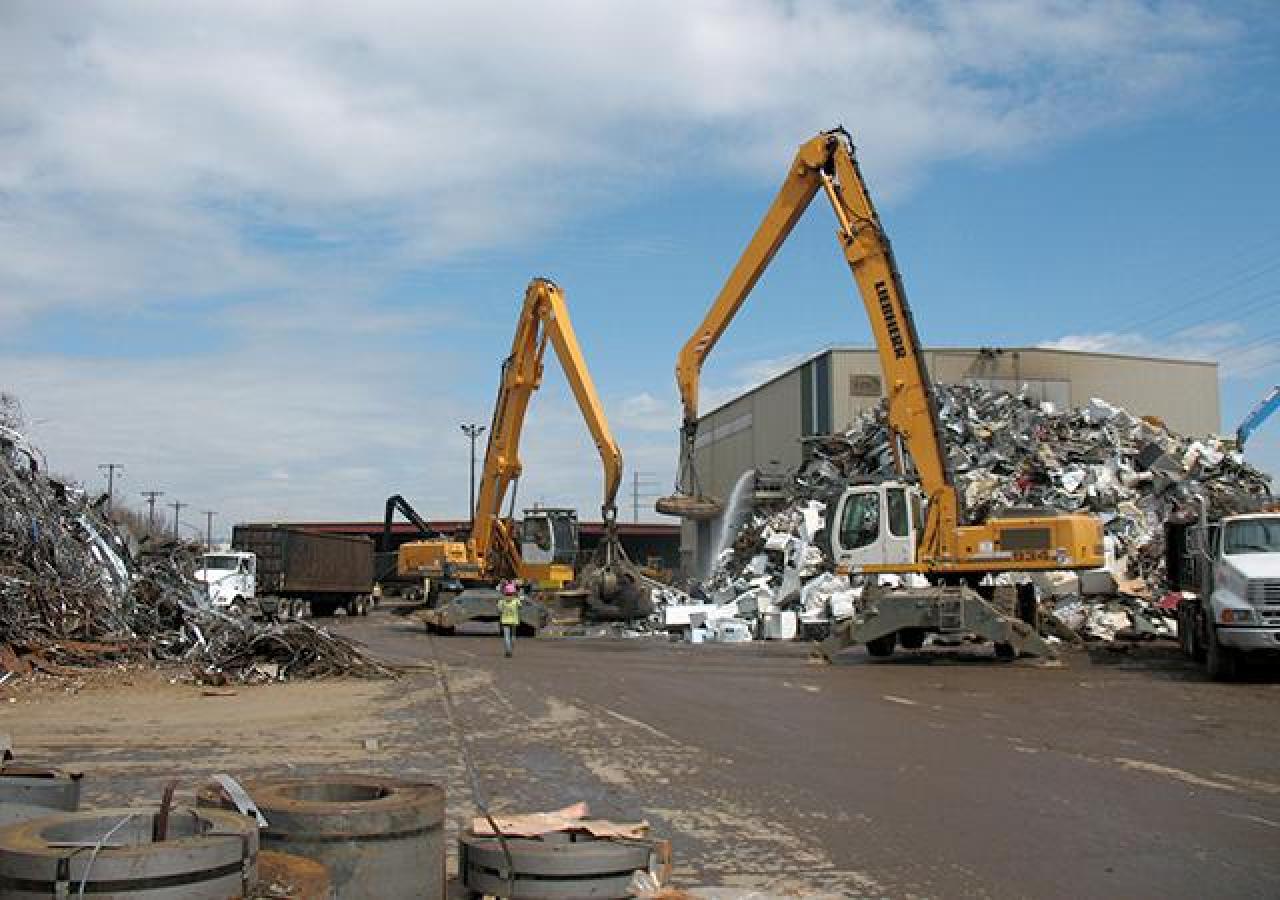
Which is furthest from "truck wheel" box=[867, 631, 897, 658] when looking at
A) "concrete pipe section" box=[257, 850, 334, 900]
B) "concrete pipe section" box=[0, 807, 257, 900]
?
"concrete pipe section" box=[0, 807, 257, 900]

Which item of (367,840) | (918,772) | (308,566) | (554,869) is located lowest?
(918,772)

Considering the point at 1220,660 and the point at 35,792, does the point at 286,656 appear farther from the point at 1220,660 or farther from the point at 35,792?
the point at 35,792

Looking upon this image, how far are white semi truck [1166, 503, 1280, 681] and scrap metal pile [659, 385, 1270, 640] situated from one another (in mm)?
4649

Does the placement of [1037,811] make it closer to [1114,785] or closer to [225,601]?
[1114,785]

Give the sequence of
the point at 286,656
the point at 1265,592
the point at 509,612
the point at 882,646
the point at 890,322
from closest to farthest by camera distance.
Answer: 1. the point at 1265,592
2. the point at 286,656
3. the point at 890,322
4. the point at 882,646
5. the point at 509,612

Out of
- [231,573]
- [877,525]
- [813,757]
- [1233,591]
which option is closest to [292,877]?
[813,757]

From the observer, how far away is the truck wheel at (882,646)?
2217 cm

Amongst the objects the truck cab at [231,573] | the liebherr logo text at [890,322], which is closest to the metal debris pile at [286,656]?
the liebherr logo text at [890,322]

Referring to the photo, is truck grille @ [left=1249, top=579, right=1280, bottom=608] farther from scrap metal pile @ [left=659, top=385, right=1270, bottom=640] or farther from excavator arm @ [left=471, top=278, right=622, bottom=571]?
excavator arm @ [left=471, top=278, right=622, bottom=571]

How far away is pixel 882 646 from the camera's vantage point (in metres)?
22.6

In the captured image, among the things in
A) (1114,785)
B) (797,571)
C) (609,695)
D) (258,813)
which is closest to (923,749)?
(1114,785)

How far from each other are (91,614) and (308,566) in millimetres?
24778

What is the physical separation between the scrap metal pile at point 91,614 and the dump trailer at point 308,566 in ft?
58.1

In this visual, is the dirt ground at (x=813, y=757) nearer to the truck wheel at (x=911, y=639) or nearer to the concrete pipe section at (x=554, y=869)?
the concrete pipe section at (x=554, y=869)
